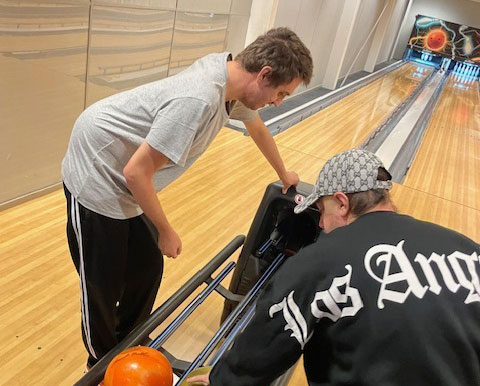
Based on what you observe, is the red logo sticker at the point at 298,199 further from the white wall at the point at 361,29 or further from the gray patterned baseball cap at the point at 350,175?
the white wall at the point at 361,29

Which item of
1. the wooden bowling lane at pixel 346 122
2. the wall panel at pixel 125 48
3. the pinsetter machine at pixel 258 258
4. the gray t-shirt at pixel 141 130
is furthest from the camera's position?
the wooden bowling lane at pixel 346 122

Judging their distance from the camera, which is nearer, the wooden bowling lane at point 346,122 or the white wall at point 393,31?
the wooden bowling lane at point 346,122

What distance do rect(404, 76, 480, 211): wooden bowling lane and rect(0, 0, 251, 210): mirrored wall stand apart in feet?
8.67

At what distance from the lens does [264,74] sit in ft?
3.40

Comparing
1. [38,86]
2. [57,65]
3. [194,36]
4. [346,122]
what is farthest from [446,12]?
[38,86]

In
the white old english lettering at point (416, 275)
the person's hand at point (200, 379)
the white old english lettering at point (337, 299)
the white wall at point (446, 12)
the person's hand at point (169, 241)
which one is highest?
the white wall at point (446, 12)

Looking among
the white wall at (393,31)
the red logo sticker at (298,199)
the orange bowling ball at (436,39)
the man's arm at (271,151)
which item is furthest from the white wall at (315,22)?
the orange bowling ball at (436,39)

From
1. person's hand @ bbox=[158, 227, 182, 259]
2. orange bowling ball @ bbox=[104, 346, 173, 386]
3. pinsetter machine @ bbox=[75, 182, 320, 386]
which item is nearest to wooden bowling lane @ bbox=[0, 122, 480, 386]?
pinsetter machine @ bbox=[75, 182, 320, 386]

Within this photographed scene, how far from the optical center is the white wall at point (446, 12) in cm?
1348

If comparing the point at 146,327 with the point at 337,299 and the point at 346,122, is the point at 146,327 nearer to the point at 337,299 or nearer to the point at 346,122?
the point at 337,299

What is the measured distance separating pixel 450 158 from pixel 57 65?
4.36 metres

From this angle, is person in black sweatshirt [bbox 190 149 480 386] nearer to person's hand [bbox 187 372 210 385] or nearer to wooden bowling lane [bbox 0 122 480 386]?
person's hand [bbox 187 372 210 385]

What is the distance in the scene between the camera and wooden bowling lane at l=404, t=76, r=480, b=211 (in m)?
3.91

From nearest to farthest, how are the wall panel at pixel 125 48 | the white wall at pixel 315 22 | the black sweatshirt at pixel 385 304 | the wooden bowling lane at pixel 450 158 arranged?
the black sweatshirt at pixel 385 304, the wall panel at pixel 125 48, the wooden bowling lane at pixel 450 158, the white wall at pixel 315 22
